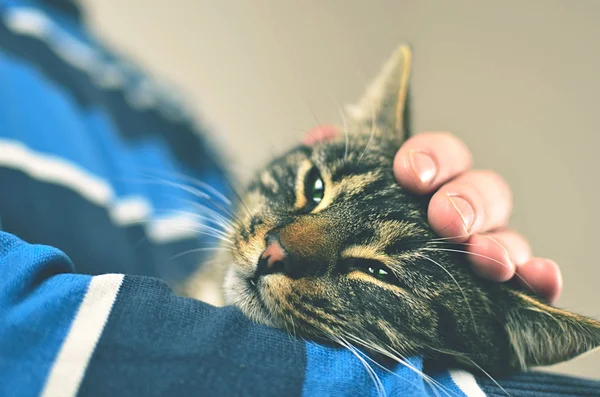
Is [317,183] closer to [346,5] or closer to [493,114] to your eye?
[493,114]

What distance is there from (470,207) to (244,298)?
0.43m

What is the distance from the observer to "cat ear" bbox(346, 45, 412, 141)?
3.37ft

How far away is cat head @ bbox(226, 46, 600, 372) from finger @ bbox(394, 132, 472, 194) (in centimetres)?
3

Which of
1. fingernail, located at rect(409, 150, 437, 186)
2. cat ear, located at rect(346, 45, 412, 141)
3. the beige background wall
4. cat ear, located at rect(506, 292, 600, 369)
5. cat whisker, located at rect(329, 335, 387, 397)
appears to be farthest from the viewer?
the beige background wall

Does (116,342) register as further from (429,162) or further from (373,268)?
(429,162)

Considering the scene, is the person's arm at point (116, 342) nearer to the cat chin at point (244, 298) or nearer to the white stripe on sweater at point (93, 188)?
the cat chin at point (244, 298)

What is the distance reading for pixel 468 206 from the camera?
78 centimetres

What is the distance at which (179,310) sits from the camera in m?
0.52

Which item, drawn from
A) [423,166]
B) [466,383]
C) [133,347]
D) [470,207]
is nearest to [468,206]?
[470,207]

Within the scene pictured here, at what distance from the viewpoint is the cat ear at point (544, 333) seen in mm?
655

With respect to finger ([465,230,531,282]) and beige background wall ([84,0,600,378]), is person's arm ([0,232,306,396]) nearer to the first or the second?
finger ([465,230,531,282])

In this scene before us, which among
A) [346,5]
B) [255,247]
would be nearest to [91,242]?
[255,247]

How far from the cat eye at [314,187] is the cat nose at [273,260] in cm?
15

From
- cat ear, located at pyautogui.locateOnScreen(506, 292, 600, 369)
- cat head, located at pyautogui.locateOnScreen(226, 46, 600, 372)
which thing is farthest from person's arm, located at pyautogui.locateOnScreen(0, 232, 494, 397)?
cat ear, located at pyautogui.locateOnScreen(506, 292, 600, 369)
